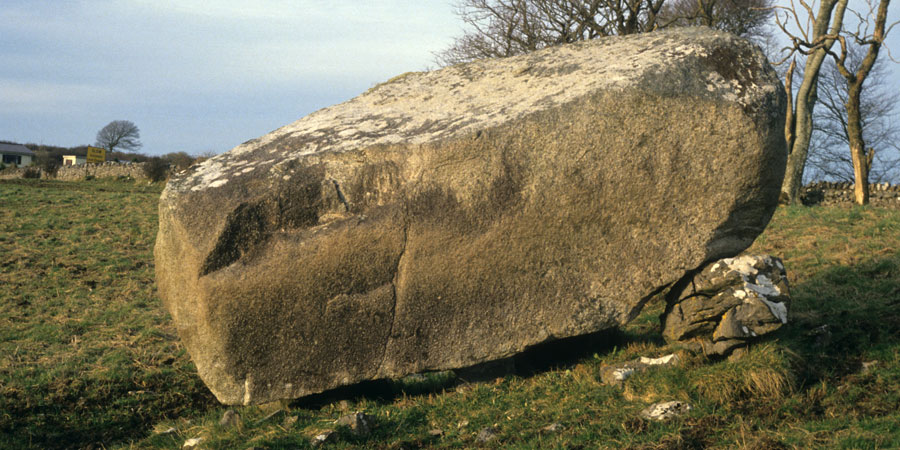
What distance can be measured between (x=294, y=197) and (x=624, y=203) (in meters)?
2.93

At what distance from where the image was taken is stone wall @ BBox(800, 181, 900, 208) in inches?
732

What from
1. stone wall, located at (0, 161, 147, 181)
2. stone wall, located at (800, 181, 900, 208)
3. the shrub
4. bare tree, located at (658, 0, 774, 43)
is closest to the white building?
stone wall, located at (0, 161, 147, 181)

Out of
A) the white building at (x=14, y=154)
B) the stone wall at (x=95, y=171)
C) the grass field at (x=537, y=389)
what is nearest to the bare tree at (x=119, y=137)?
the white building at (x=14, y=154)

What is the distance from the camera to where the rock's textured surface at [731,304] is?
6.28 meters

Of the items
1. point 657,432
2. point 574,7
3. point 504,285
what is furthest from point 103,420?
point 574,7

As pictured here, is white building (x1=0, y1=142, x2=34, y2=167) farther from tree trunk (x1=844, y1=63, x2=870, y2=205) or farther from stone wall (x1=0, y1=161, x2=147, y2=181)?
tree trunk (x1=844, y1=63, x2=870, y2=205)

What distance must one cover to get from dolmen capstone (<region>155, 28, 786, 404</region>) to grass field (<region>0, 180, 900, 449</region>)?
0.49 m

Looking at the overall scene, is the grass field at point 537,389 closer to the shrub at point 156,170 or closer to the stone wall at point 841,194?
the stone wall at point 841,194

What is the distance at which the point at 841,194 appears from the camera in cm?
1998

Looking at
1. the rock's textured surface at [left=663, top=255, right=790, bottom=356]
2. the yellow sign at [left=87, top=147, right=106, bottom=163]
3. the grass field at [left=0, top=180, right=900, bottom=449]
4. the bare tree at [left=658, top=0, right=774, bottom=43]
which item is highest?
the bare tree at [left=658, top=0, right=774, bottom=43]

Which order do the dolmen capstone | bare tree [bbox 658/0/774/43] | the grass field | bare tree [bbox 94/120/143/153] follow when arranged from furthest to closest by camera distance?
bare tree [bbox 94/120/143/153], bare tree [bbox 658/0/774/43], the dolmen capstone, the grass field

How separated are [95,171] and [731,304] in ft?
99.0

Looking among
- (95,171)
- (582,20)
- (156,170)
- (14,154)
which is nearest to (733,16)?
(582,20)

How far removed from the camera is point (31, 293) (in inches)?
433
